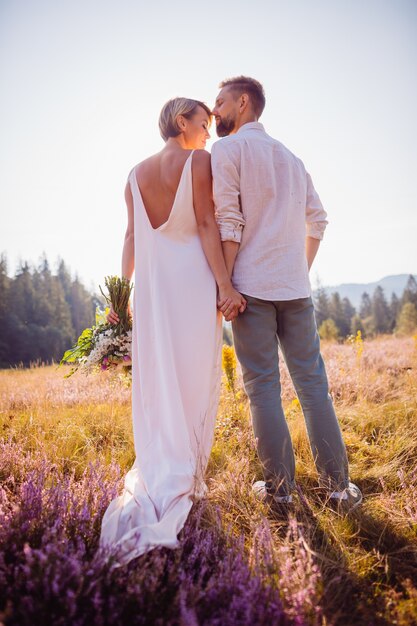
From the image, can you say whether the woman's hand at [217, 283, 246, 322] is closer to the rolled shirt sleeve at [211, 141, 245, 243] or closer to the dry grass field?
the rolled shirt sleeve at [211, 141, 245, 243]

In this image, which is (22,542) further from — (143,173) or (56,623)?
(143,173)

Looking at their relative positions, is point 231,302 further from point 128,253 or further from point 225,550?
point 225,550

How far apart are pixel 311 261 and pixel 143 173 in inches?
56.9

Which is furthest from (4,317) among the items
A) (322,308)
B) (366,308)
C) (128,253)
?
(366,308)

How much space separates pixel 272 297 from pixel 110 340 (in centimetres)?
126

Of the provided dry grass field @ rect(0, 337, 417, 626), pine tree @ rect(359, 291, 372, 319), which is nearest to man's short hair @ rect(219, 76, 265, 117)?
dry grass field @ rect(0, 337, 417, 626)

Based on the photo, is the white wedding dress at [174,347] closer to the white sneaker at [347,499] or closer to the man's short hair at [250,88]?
the man's short hair at [250,88]

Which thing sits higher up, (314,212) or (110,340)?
(314,212)

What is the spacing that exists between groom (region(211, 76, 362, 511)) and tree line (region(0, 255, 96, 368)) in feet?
120

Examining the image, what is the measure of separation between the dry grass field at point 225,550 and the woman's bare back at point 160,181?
69.5 inches

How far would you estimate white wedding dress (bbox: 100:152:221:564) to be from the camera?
7.53ft

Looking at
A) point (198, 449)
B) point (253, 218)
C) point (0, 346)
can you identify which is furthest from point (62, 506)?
point (0, 346)

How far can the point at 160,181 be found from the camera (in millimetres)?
2455

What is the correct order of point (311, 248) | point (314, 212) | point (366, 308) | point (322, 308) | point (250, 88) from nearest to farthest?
point (250, 88)
point (314, 212)
point (311, 248)
point (322, 308)
point (366, 308)
